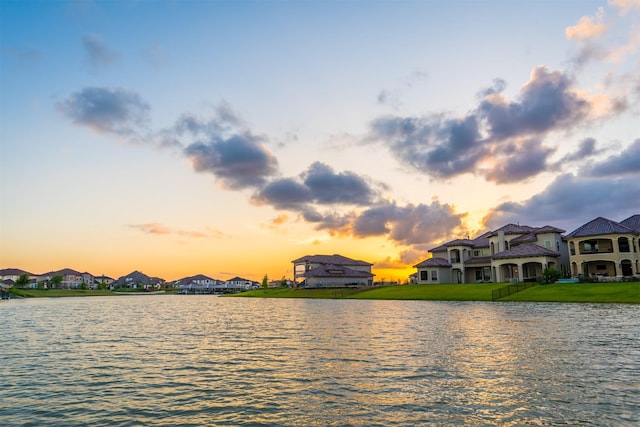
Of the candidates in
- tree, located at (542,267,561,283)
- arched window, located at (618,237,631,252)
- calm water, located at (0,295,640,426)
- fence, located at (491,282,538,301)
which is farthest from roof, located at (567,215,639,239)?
calm water, located at (0,295,640,426)

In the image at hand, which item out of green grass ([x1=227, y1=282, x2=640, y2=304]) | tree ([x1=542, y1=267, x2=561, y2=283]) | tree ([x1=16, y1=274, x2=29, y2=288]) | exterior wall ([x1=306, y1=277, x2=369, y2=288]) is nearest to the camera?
green grass ([x1=227, y1=282, x2=640, y2=304])

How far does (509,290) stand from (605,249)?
26099mm

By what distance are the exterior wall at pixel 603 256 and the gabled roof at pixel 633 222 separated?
21.5 feet

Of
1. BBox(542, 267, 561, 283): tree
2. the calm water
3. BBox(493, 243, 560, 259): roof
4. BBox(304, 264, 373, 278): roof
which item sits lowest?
the calm water

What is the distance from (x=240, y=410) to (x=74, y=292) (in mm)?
201073

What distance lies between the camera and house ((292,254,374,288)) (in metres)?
128

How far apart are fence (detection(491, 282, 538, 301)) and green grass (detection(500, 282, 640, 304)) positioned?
153 centimetres

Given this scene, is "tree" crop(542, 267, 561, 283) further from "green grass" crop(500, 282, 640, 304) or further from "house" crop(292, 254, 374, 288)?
"house" crop(292, 254, 374, 288)


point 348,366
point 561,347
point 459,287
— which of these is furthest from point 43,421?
point 459,287

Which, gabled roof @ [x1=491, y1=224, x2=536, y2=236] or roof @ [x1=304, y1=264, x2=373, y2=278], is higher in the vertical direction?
gabled roof @ [x1=491, y1=224, x2=536, y2=236]

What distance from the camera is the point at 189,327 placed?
4125 centimetres

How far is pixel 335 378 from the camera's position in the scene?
59.5ft

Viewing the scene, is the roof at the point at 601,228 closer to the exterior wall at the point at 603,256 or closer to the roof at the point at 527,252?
the exterior wall at the point at 603,256

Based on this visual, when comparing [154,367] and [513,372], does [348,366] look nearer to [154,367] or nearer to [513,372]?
[513,372]
